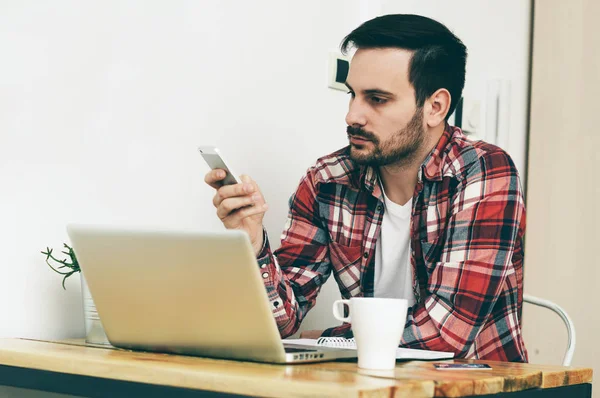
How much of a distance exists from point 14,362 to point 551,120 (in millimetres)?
1944

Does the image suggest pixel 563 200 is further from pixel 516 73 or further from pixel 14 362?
pixel 14 362

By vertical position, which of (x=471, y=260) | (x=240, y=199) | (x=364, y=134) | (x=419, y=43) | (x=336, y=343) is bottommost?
(x=336, y=343)

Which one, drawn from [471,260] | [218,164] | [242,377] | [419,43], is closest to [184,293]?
[242,377]

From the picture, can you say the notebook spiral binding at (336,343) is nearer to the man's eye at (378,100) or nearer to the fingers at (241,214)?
the fingers at (241,214)

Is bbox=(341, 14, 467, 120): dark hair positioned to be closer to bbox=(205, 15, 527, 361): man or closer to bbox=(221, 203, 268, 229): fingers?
bbox=(205, 15, 527, 361): man

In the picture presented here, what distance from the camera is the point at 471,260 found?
54.9 inches

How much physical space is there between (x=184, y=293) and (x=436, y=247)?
0.64 meters

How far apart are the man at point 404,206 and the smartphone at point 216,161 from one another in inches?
2.4

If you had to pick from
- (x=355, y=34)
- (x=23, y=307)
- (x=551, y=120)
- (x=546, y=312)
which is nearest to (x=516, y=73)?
(x=551, y=120)

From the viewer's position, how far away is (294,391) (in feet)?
2.65

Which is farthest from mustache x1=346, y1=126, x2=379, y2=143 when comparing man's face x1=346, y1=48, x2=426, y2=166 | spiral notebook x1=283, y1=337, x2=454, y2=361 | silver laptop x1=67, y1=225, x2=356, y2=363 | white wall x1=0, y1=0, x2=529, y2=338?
silver laptop x1=67, y1=225, x2=356, y2=363

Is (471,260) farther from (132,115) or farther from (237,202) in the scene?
(132,115)

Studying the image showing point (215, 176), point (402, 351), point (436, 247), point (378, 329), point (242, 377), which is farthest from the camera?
point (436, 247)

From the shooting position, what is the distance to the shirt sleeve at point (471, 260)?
Result: 1.33 meters
